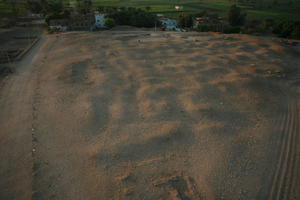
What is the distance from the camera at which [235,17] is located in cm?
6694

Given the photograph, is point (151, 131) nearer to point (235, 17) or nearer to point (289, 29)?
point (289, 29)

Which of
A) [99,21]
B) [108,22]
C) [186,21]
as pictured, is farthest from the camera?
[186,21]

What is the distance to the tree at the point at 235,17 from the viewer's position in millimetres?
66438

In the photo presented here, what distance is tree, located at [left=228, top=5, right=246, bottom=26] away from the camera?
66438 millimetres

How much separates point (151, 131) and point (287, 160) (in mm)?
8432

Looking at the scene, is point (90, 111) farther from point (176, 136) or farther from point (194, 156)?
point (194, 156)

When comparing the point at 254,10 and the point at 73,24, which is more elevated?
the point at 254,10

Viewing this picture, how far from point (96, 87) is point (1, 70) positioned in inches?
620

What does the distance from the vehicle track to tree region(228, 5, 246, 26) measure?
59756 mm

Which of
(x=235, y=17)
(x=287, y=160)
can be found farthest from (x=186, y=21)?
(x=287, y=160)

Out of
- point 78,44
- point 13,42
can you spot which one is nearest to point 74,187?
point 78,44

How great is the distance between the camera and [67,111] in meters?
16.7

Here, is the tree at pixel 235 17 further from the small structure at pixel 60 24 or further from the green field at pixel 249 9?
the small structure at pixel 60 24

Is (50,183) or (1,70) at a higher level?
(1,70)
